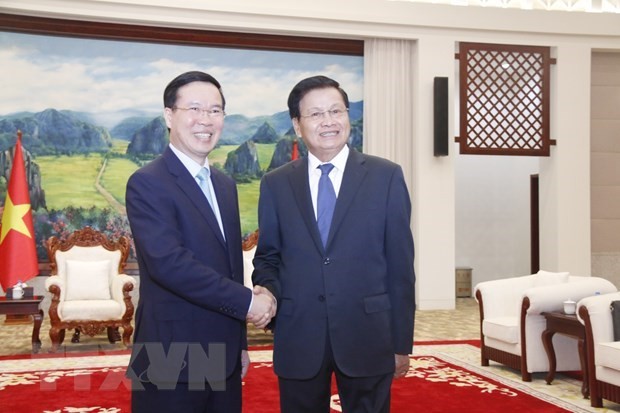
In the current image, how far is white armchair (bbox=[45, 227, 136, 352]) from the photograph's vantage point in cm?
→ 683

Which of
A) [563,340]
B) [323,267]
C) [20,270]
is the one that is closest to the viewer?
[323,267]

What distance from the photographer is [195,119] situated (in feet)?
7.54

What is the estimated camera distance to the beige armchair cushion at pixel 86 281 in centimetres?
720

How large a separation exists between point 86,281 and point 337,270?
5.45 metres

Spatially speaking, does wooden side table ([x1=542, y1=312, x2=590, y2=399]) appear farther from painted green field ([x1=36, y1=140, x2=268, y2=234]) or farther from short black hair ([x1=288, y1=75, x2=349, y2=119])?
painted green field ([x1=36, y1=140, x2=268, y2=234])

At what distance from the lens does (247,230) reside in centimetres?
999

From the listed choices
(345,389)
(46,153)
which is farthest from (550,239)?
(345,389)

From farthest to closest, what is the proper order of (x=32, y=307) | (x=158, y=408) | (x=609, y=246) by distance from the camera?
(x=609, y=246) < (x=32, y=307) < (x=158, y=408)

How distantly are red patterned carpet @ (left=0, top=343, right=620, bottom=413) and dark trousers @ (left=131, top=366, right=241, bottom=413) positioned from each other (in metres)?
2.25

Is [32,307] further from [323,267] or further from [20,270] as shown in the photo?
[323,267]

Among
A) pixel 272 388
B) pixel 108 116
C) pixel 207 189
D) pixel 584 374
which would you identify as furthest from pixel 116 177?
pixel 207 189

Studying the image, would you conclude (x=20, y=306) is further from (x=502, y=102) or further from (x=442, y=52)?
(x=502, y=102)

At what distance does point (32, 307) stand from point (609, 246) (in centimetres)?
803

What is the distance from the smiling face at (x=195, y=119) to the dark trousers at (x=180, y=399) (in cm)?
72
